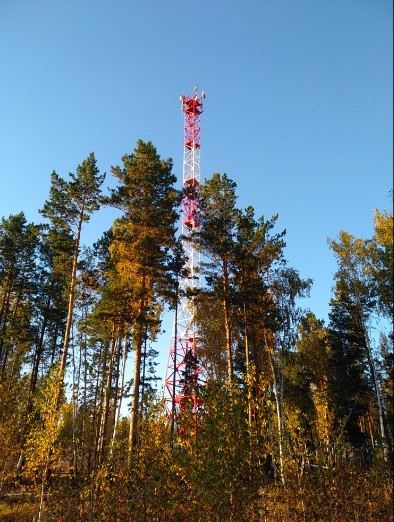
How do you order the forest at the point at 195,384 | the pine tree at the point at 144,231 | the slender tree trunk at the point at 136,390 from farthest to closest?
the pine tree at the point at 144,231, the slender tree trunk at the point at 136,390, the forest at the point at 195,384

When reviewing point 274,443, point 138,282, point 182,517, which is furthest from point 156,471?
point 138,282

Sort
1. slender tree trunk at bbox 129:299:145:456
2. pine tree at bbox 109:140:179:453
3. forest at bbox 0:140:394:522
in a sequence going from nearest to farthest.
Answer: forest at bbox 0:140:394:522, slender tree trunk at bbox 129:299:145:456, pine tree at bbox 109:140:179:453

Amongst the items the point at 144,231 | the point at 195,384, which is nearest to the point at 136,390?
the point at 195,384

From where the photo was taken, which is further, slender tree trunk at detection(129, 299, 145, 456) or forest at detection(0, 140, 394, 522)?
slender tree trunk at detection(129, 299, 145, 456)

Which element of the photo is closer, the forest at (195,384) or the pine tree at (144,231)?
the forest at (195,384)

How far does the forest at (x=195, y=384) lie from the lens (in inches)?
322

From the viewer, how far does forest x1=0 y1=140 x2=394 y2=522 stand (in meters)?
8.17

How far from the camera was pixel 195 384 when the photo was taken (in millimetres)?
15797

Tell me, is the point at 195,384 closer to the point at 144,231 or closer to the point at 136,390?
the point at 136,390

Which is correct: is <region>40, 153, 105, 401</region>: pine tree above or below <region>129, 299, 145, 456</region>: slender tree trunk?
above

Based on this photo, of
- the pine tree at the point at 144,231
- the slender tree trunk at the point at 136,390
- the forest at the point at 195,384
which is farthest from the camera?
the pine tree at the point at 144,231

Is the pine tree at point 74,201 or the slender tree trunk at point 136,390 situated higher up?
the pine tree at point 74,201

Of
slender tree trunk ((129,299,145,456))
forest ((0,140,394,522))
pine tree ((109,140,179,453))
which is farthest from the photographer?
pine tree ((109,140,179,453))

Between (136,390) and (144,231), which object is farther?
(144,231)
